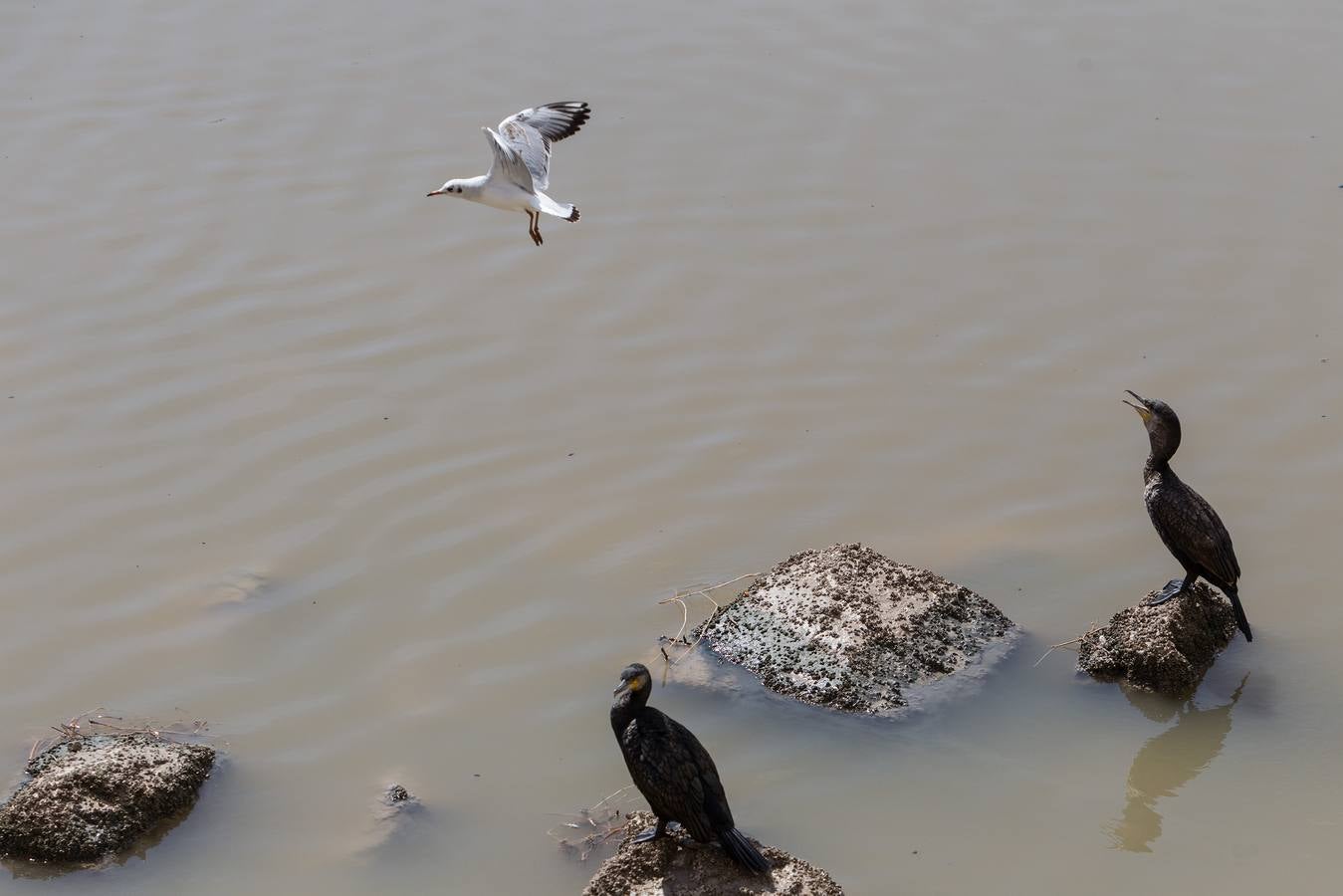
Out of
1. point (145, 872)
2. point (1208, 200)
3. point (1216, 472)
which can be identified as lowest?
point (145, 872)

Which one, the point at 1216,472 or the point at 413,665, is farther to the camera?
the point at 1216,472

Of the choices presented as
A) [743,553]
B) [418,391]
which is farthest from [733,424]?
[418,391]

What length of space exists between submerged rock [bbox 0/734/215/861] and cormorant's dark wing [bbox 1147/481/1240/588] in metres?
4.10

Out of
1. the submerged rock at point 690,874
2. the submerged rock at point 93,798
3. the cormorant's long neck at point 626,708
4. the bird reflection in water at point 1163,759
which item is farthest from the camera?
the bird reflection in water at point 1163,759

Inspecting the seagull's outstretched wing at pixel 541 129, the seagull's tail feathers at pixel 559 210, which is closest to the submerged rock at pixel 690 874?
the seagull's tail feathers at pixel 559 210

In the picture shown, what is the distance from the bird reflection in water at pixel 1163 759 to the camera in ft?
18.7

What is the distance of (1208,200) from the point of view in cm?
964

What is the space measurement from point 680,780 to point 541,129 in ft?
11.6

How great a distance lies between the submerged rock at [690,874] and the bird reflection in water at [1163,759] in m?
1.45

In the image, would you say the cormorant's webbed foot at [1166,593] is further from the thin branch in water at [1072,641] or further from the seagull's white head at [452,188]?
the seagull's white head at [452,188]

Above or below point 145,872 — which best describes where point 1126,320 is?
above

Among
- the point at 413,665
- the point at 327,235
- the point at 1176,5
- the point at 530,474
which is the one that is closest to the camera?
the point at 413,665

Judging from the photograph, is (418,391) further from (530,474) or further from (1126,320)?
(1126,320)

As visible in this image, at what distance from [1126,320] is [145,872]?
6.09 m
